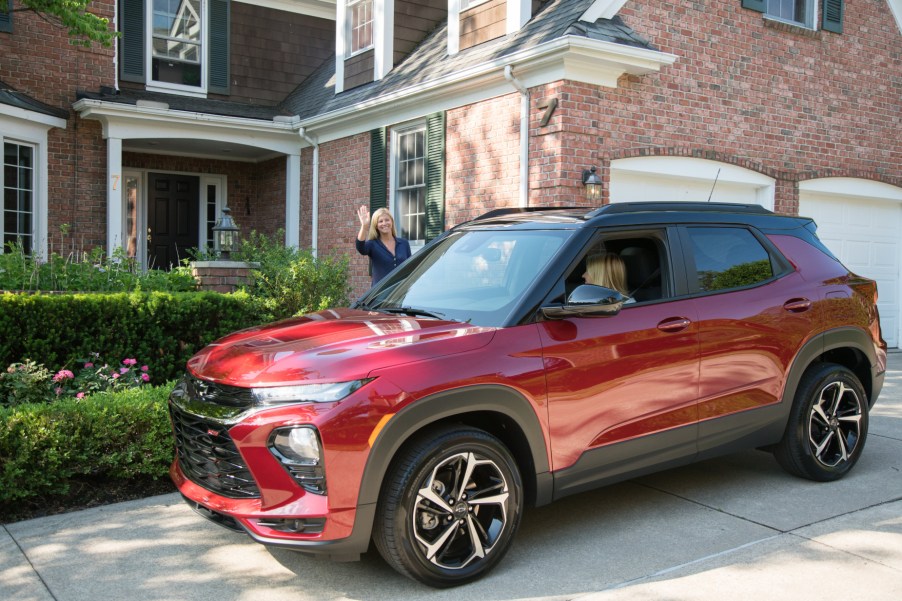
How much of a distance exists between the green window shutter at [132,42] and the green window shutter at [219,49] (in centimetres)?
130

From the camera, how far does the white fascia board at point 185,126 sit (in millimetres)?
12586

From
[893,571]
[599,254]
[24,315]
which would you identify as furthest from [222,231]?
[893,571]

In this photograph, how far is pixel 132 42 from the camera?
14.3 metres

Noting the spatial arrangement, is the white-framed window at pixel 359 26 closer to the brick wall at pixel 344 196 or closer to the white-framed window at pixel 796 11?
the brick wall at pixel 344 196

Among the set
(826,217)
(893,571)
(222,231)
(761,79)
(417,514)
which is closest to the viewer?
(417,514)

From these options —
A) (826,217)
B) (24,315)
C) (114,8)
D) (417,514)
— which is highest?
(114,8)

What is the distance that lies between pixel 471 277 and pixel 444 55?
26.6 feet

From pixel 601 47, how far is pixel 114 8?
8.99m

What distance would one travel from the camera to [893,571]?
3822 mm

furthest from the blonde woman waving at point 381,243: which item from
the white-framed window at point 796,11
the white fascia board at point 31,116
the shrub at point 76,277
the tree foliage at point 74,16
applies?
the white-framed window at point 796,11

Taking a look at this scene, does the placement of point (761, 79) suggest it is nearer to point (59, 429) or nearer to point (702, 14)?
point (702, 14)

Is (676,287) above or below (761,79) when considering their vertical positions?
below

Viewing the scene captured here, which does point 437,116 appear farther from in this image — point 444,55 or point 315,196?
point 315,196

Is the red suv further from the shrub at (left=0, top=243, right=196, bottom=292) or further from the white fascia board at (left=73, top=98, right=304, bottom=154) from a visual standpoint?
the white fascia board at (left=73, top=98, right=304, bottom=154)
